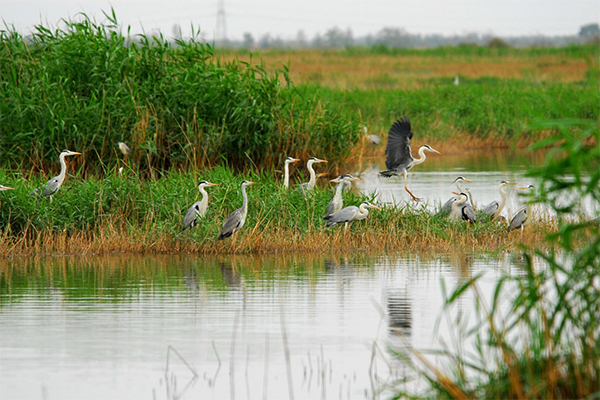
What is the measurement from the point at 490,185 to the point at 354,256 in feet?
28.8

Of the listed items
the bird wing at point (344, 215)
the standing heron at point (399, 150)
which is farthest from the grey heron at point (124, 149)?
the bird wing at point (344, 215)

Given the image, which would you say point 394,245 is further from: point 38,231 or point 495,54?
point 495,54

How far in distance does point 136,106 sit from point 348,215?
5162mm

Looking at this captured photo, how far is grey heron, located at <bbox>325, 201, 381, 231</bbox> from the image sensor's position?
1113 centimetres

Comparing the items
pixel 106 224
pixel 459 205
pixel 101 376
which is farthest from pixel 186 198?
pixel 101 376

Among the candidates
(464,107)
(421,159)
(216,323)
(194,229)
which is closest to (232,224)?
(194,229)

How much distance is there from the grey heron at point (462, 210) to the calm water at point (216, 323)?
1132 mm

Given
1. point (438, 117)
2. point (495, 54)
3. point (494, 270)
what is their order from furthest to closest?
point (495, 54) → point (438, 117) → point (494, 270)

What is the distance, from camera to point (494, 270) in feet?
33.0

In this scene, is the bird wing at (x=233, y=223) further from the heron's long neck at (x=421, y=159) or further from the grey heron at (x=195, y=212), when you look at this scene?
the heron's long neck at (x=421, y=159)

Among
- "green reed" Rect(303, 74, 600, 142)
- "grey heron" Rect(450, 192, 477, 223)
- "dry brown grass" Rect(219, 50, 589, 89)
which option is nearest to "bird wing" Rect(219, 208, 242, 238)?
"grey heron" Rect(450, 192, 477, 223)

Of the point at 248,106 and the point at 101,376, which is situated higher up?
the point at 248,106

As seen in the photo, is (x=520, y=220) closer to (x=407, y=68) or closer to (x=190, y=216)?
(x=190, y=216)

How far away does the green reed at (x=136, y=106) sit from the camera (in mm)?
14469
